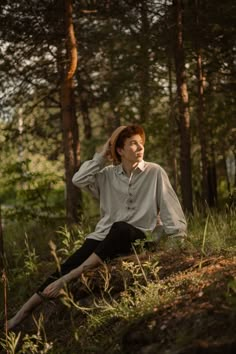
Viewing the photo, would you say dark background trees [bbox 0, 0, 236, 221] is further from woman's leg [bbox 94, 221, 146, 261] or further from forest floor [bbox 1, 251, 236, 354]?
forest floor [bbox 1, 251, 236, 354]

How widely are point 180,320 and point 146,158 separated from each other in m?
9.49

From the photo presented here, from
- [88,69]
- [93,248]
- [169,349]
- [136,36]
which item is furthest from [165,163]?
[169,349]

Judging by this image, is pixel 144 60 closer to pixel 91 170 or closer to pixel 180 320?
pixel 91 170

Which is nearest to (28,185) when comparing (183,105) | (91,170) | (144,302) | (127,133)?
(183,105)

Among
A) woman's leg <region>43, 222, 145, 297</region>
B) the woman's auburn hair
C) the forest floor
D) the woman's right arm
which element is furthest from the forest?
the woman's auburn hair

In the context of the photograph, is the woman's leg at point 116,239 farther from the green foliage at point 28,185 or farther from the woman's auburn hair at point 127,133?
the green foliage at point 28,185

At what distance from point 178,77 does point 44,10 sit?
2.49 m

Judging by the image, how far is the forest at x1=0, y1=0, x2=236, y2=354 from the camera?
13.4 ft

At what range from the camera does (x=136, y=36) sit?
432 inches

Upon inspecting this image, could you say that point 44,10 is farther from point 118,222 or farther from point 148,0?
point 118,222

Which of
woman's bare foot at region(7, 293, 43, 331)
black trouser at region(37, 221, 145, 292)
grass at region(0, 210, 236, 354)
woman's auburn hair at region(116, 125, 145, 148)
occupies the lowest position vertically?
woman's bare foot at region(7, 293, 43, 331)

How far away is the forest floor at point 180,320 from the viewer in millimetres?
3582

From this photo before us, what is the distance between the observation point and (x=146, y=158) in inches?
522

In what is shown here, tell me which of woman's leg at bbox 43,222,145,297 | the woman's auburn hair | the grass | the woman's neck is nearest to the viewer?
the grass
